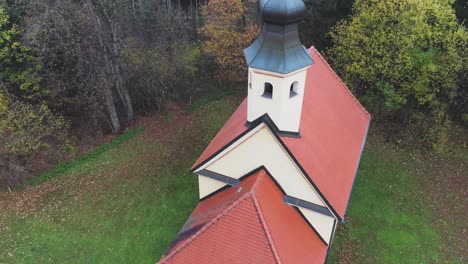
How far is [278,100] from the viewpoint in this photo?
12.3 meters

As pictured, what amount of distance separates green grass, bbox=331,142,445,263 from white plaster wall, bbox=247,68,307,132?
800 centimetres

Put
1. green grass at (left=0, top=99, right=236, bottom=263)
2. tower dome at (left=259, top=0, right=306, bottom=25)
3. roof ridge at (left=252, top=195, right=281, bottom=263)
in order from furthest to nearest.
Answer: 1. green grass at (left=0, top=99, right=236, bottom=263)
2. roof ridge at (left=252, top=195, right=281, bottom=263)
3. tower dome at (left=259, top=0, right=306, bottom=25)

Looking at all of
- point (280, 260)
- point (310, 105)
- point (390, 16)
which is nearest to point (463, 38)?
point (390, 16)

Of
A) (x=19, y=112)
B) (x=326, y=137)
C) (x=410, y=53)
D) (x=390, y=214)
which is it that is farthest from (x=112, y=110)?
(x=410, y=53)

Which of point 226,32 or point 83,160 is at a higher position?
point 226,32

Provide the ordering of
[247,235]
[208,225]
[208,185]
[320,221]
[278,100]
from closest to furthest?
[247,235] < [208,225] < [278,100] < [320,221] < [208,185]

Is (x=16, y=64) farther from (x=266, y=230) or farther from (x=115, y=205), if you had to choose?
(x=266, y=230)

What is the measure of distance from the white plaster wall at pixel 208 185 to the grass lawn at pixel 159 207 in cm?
402

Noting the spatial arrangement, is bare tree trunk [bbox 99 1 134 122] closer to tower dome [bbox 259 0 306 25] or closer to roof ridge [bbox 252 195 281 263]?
tower dome [bbox 259 0 306 25]

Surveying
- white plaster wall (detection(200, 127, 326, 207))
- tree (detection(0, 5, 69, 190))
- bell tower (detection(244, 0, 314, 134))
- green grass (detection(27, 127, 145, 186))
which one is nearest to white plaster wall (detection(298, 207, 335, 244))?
white plaster wall (detection(200, 127, 326, 207))

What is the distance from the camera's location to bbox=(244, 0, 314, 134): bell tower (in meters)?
11.0

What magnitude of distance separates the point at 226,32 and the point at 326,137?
13737 mm

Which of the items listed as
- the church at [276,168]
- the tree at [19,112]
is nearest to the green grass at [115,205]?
the tree at [19,112]

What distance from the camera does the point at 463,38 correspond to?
2008cm
